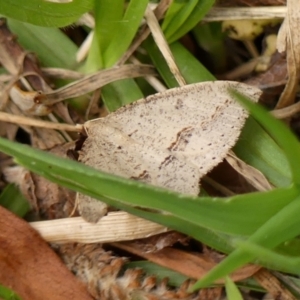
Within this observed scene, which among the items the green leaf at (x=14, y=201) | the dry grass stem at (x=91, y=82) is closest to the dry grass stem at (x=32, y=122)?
the dry grass stem at (x=91, y=82)

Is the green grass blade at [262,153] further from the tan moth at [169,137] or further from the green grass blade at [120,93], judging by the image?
the green grass blade at [120,93]

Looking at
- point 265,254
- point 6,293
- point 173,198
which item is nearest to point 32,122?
point 6,293

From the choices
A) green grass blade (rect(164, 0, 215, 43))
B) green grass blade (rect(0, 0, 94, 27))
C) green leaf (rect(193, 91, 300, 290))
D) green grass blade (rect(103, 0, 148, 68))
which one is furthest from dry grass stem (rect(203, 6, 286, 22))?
green leaf (rect(193, 91, 300, 290))

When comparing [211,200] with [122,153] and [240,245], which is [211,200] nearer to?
[240,245]

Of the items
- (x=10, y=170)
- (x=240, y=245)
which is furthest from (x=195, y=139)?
A: (x=10, y=170)

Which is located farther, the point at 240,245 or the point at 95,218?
the point at 95,218

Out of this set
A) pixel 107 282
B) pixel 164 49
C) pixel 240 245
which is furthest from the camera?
pixel 164 49

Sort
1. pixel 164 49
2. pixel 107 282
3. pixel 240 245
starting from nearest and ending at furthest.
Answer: pixel 240 245
pixel 107 282
pixel 164 49
